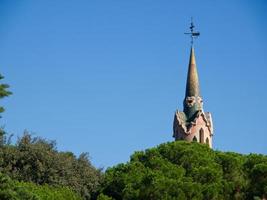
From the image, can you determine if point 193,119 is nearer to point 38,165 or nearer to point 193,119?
point 193,119

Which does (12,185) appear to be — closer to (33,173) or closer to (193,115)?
(33,173)

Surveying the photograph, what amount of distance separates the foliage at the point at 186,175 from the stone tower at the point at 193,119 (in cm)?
2342

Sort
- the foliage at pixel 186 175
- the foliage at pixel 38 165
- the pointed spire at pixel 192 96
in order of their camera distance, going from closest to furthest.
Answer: the foliage at pixel 186 175
the foliage at pixel 38 165
the pointed spire at pixel 192 96

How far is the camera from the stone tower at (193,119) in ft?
252

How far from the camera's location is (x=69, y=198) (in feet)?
144

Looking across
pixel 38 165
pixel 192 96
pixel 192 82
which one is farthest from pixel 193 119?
pixel 38 165

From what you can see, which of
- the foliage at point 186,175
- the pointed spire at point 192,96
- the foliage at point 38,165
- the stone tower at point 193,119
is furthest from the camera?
the pointed spire at point 192,96

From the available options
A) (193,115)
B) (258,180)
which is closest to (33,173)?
(258,180)

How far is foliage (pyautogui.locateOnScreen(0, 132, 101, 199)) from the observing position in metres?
51.4

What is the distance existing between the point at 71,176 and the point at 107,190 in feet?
13.8

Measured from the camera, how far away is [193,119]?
77.0m

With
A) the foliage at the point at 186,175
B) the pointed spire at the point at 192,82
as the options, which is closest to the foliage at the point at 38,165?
the foliage at the point at 186,175

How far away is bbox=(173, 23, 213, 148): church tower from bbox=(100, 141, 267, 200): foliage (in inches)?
922

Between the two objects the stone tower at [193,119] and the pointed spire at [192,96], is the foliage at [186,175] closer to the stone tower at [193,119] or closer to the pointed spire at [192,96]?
the stone tower at [193,119]
